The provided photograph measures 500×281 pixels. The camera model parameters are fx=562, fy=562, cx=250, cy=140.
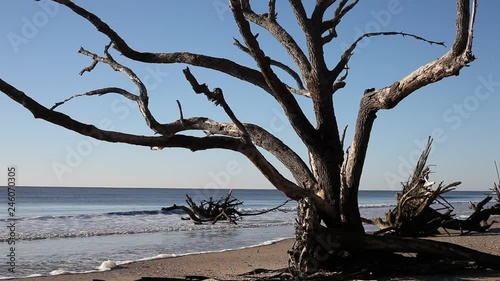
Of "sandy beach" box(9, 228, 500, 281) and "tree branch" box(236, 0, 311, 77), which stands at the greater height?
"tree branch" box(236, 0, 311, 77)

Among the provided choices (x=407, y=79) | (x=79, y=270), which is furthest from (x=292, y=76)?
(x=79, y=270)

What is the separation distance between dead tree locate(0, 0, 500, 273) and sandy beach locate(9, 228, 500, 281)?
4.88 ft

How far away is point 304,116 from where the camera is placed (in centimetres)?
690

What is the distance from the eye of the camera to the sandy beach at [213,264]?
895 centimetres

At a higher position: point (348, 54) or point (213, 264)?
point (348, 54)

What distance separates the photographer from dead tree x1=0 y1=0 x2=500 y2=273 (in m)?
5.55

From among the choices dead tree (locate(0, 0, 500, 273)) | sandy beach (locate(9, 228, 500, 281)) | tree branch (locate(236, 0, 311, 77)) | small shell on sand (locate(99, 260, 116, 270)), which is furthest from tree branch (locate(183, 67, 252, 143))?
small shell on sand (locate(99, 260, 116, 270))

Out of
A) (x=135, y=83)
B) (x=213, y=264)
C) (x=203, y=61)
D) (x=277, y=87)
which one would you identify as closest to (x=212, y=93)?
(x=277, y=87)

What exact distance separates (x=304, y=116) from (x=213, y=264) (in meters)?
4.43

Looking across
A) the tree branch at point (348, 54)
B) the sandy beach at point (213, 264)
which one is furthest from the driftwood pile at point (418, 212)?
the tree branch at point (348, 54)

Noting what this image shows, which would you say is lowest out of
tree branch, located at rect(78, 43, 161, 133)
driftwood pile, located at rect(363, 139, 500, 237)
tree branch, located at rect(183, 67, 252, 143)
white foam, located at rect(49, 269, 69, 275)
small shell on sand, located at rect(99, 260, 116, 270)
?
white foam, located at rect(49, 269, 69, 275)

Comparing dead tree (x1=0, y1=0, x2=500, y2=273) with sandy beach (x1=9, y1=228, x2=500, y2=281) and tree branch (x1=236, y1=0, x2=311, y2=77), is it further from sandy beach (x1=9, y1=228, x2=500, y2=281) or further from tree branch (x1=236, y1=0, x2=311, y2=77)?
sandy beach (x1=9, y1=228, x2=500, y2=281)

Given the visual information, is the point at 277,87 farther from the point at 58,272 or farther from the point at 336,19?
the point at 58,272

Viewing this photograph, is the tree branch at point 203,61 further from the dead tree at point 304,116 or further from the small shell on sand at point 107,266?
the small shell on sand at point 107,266
